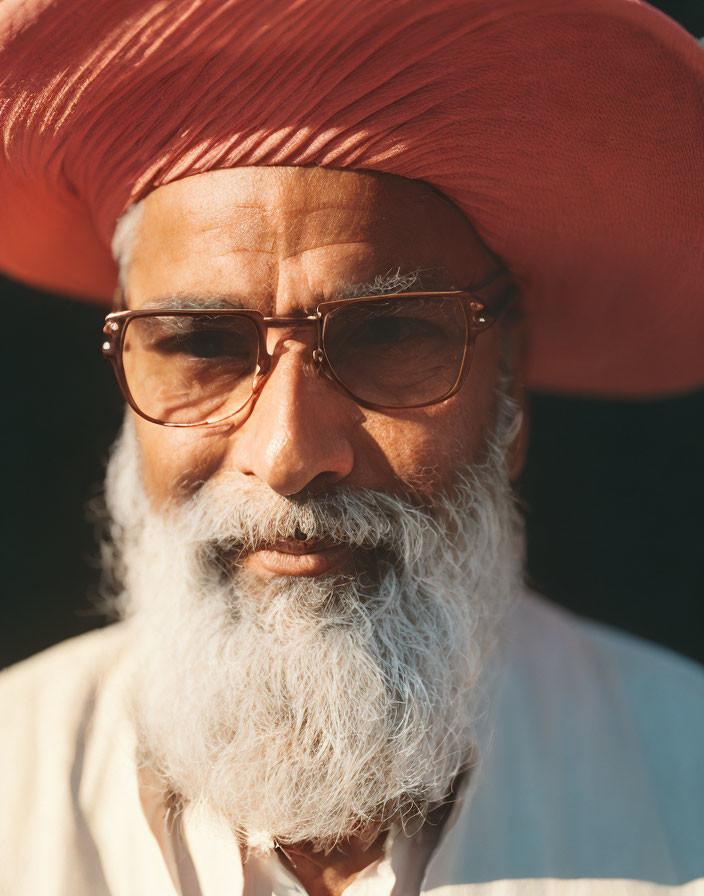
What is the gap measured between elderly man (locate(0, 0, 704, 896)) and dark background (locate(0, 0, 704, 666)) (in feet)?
2.81

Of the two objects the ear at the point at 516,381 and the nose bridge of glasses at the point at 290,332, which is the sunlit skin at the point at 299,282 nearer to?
the nose bridge of glasses at the point at 290,332

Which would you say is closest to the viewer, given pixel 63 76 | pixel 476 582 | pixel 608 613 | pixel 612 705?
pixel 63 76

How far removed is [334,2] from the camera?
1248 mm

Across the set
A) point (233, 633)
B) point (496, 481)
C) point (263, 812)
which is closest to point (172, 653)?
point (233, 633)

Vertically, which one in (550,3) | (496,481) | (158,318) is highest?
(550,3)

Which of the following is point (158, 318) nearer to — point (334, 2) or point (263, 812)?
point (334, 2)

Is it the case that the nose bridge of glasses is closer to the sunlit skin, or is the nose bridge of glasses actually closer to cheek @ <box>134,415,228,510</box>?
the sunlit skin

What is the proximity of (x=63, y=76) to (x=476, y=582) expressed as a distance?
1.26 metres

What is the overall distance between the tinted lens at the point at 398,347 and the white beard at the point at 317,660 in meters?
0.21

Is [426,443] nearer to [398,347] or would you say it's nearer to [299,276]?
[398,347]

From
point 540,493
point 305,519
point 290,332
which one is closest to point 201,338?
point 290,332

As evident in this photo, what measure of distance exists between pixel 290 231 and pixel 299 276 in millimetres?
83

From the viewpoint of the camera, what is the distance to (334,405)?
150 cm

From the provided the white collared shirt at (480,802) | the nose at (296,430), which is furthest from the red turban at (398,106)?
the white collared shirt at (480,802)
